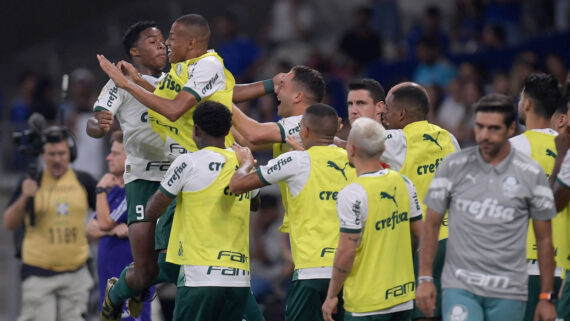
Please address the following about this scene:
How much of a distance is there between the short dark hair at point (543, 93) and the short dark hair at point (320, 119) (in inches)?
60.2

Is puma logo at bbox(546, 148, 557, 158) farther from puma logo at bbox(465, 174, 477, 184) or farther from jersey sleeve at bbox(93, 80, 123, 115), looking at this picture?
jersey sleeve at bbox(93, 80, 123, 115)

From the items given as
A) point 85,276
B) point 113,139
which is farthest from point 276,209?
point 113,139

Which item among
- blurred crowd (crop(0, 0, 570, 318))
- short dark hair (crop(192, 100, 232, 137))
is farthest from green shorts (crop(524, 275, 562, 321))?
blurred crowd (crop(0, 0, 570, 318))

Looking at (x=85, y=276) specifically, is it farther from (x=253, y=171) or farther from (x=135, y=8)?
(x=135, y=8)

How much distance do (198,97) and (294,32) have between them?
448 inches

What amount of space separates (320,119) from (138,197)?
81.2 inches

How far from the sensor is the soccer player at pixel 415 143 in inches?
356

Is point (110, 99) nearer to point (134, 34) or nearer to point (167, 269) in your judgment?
point (134, 34)

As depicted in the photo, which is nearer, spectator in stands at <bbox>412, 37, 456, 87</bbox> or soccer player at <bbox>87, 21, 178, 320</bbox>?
soccer player at <bbox>87, 21, 178, 320</bbox>

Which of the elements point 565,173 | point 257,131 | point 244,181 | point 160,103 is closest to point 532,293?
point 565,173

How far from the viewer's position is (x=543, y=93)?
27.3ft

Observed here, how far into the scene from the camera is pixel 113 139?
11492mm

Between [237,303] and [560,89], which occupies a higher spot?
[560,89]

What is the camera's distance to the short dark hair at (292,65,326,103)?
9.20 m
